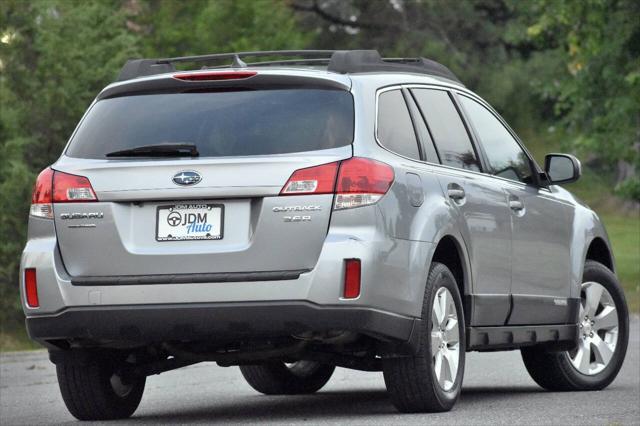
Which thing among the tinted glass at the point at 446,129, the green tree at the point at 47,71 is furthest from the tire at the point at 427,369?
the green tree at the point at 47,71

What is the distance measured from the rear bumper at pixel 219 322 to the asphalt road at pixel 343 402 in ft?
1.71

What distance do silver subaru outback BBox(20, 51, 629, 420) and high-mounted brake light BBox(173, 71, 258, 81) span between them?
10mm

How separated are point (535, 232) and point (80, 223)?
302cm

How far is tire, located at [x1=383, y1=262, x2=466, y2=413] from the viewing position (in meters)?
8.59

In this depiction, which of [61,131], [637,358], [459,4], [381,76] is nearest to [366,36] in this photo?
[459,4]

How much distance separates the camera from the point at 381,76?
9.02 metres

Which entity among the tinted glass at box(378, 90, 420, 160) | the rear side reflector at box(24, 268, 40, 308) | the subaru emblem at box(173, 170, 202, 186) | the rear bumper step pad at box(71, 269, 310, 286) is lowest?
the rear side reflector at box(24, 268, 40, 308)

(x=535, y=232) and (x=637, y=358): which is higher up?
(x=535, y=232)

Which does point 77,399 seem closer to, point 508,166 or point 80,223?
point 80,223

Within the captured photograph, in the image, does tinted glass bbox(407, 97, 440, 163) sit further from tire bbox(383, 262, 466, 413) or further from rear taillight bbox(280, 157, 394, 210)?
rear taillight bbox(280, 157, 394, 210)

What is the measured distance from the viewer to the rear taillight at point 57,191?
847 centimetres

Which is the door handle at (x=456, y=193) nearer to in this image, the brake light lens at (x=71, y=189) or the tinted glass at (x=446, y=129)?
the tinted glass at (x=446, y=129)

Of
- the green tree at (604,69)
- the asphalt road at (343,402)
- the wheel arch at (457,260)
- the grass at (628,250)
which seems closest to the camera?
the asphalt road at (343,402)

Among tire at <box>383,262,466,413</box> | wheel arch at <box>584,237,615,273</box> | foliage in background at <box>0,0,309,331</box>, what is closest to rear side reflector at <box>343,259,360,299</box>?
tire at <box>383,262,466,413</box>
